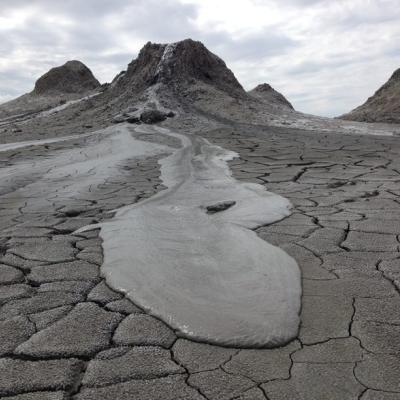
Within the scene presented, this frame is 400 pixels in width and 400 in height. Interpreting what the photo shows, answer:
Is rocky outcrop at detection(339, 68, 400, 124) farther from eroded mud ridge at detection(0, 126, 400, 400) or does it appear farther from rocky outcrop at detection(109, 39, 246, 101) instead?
eroded mud ridge at detection(0, 126, 400, 400)

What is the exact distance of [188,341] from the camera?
2.12 m

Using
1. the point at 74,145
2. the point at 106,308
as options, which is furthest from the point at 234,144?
the point at 106,308

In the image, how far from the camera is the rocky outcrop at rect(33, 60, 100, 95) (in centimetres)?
2380

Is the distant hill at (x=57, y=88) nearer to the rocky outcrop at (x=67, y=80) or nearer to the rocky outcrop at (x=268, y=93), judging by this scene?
the rocky outcrop at (x=67, y=80)

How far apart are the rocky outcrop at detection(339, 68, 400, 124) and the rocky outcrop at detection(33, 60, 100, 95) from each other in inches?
507

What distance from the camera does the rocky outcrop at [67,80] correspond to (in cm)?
2380

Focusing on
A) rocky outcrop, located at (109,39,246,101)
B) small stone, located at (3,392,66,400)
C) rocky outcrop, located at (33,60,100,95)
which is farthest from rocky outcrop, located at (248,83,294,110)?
small stone, located at (3,392,66,400)

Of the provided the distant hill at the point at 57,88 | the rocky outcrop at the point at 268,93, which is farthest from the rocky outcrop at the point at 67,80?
the rocky outcrop at the point at 268,93

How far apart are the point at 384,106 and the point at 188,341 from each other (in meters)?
15.8

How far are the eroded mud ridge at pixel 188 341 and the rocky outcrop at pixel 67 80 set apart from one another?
2031cm

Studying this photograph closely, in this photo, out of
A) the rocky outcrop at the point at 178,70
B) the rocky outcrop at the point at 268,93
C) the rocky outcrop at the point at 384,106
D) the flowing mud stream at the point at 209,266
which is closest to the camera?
the flowing mud stream at the point at 209,266

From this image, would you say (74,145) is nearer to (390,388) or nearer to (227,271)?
(227,271)

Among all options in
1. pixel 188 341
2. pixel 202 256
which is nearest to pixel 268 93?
pixel 202 256

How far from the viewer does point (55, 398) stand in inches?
68.1
